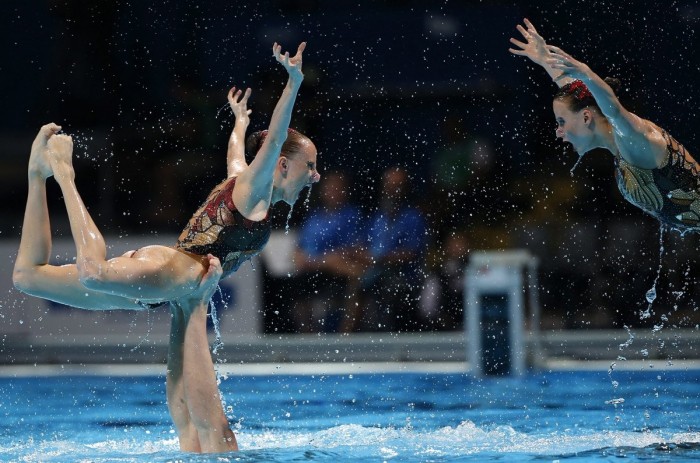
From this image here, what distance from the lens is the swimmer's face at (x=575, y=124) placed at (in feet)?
14.1

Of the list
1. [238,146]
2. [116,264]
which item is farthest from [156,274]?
[238,146]

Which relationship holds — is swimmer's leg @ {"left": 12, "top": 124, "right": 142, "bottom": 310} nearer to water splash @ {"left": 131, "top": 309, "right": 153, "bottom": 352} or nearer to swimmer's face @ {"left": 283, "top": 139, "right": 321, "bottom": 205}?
swimmer's face @ {"left": 283, "top": 139, "right": 321, "bottom": 205}

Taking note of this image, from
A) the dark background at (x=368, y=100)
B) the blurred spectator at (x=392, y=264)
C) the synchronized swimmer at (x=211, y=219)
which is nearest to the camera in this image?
the synchronized swimmer at (x=211, y=219)

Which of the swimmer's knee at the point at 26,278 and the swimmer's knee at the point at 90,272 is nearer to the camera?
the swimmer's knee at the point at 90,272

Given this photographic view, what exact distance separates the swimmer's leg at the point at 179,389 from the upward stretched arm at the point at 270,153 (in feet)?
1.63

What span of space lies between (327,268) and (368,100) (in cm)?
157

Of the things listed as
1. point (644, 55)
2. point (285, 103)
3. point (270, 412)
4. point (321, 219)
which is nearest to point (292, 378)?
point (270, 412)

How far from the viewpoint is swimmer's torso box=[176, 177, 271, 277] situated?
4082 millimetres

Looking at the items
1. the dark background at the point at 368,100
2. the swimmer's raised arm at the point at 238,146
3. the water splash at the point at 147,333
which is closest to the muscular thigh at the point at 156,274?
the swimmer's raised arm at the point at 238,146

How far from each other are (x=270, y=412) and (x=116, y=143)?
355 cm

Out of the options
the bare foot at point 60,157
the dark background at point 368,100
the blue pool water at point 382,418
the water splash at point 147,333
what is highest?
the dark background at point 368,100

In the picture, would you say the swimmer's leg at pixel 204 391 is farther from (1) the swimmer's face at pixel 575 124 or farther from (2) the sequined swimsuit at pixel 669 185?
(2) the sequined swimsuit at pixel 669 185

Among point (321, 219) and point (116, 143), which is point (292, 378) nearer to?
point (321, 219)

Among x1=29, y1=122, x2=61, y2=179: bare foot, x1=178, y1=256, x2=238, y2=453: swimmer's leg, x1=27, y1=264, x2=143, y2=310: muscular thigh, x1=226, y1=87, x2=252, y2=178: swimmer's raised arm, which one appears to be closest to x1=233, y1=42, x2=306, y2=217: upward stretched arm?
x1=178, y1=256, x2=238, y2=453: swimmer's leg
